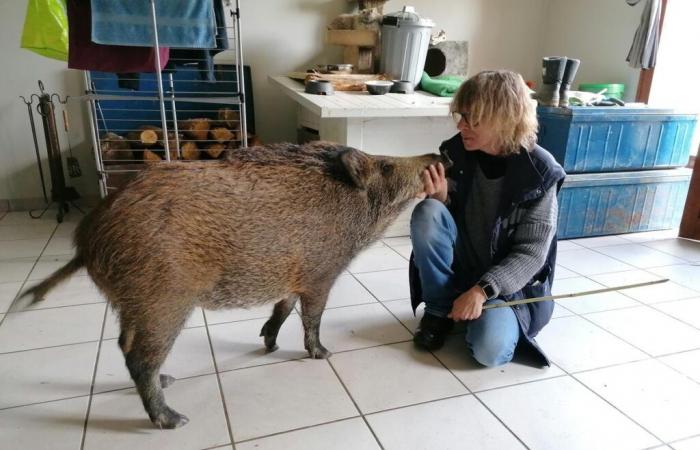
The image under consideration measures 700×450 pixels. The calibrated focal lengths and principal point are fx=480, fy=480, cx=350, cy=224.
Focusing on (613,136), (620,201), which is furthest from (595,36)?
(620,201)

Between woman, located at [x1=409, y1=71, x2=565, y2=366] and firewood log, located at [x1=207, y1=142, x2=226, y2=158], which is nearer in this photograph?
woman, located at [x1=409, y1=71, x2=565, y2=366]

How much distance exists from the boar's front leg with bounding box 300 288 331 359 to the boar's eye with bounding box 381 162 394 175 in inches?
18.9

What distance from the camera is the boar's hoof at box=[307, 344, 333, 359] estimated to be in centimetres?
191

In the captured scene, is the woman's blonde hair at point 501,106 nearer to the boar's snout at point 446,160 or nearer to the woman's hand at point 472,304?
the boar's snout at point 446,160

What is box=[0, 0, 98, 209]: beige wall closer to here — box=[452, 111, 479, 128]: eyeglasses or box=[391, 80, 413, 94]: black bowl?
box=[391, 80, 413, 94]: black bowl

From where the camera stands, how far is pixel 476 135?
1748 millimetres

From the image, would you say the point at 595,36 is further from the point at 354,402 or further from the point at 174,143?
the point at 354,402

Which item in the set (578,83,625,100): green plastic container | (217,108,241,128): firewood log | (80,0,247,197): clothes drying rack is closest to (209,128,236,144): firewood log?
(80,0,247,197): clothes drying rack

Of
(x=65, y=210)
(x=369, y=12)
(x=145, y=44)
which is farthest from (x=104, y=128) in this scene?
(x=369, y=12)

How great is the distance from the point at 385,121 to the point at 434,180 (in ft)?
3.96

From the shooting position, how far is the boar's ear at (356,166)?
1638mm

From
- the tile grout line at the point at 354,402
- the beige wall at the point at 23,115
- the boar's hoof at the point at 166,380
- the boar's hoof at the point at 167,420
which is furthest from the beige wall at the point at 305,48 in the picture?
the boar's hoof at the point at 167,420

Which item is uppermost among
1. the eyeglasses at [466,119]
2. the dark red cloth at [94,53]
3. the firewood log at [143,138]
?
the dark red cloth at [94,53]

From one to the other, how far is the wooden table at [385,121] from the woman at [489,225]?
845 mm
